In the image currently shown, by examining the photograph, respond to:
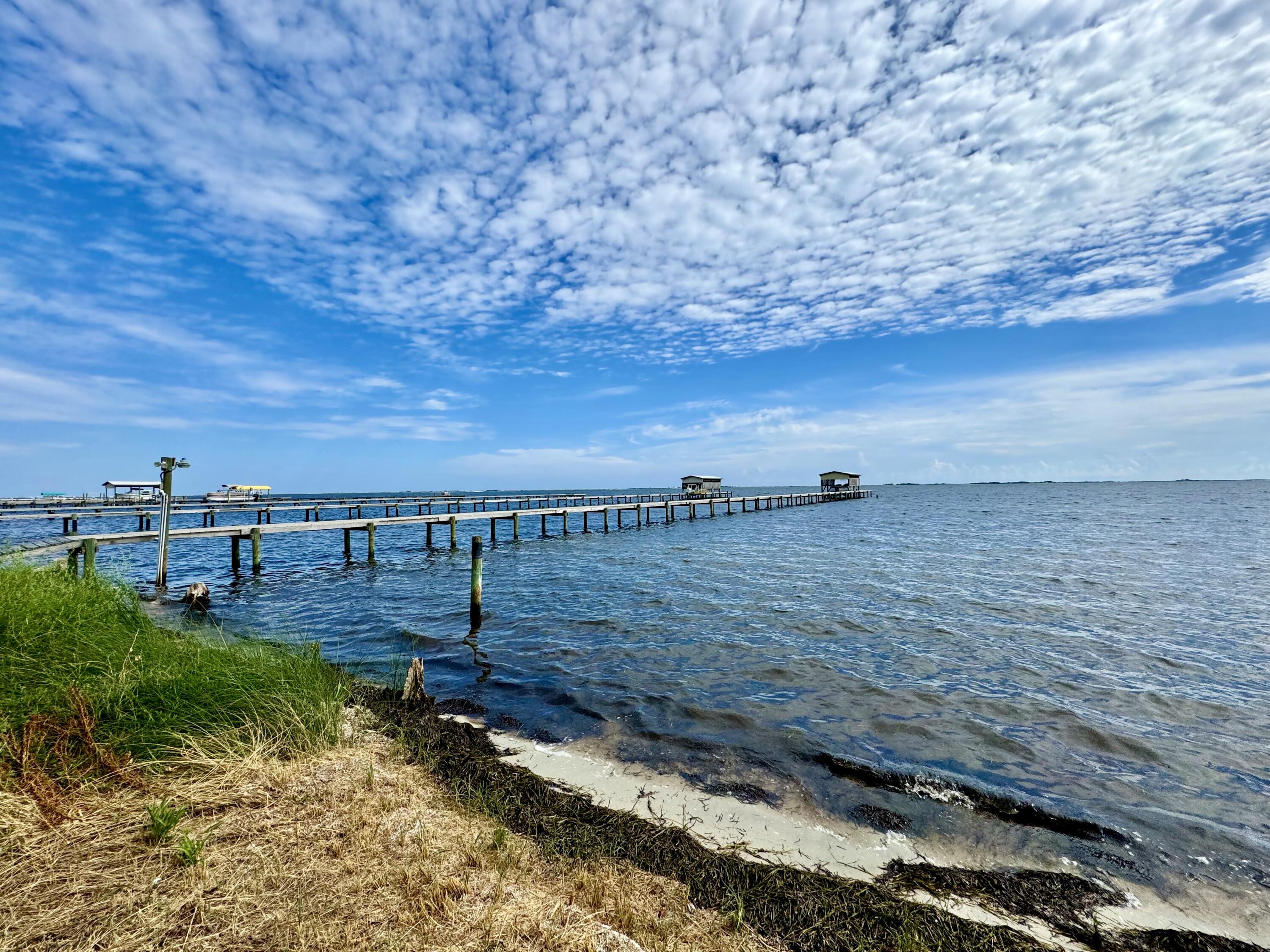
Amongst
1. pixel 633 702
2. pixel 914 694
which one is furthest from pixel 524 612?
pixel 914 694

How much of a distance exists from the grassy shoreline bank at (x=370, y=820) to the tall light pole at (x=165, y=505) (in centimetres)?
1055

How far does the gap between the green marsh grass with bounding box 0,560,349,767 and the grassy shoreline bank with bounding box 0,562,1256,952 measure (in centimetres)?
2

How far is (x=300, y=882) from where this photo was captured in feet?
10.4

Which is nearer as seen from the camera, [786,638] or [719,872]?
[719,872]

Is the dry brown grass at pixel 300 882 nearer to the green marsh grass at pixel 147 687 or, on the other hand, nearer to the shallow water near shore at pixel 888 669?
the green marsh grass at pixel 147 687

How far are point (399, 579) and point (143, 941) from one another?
17.4 metres

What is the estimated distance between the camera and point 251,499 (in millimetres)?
71812

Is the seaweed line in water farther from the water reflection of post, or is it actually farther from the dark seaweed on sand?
the water reflection of post

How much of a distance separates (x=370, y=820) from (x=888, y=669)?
8.51m

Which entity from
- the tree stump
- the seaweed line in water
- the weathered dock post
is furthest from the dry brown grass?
the weathered dock post

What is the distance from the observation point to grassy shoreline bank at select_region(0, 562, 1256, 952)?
3229 mm

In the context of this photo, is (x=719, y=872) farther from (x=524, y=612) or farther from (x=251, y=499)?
(x=251, y=499)

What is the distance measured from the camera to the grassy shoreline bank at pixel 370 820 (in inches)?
127

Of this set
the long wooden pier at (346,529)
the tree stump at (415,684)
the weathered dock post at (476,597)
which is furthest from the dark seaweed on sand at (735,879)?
the long wooden pier at (346,529)
